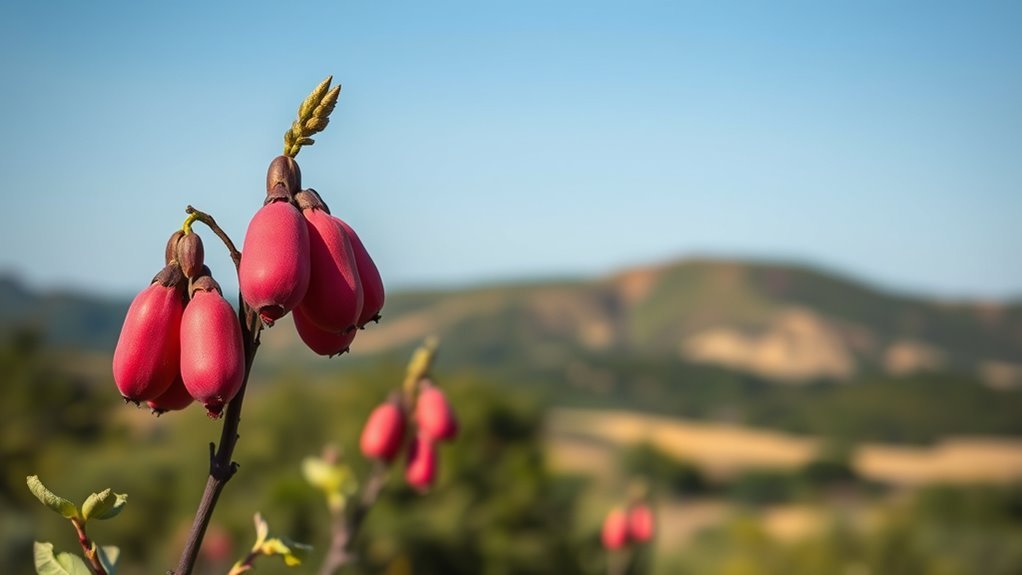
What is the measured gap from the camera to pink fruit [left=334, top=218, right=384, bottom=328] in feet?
4.07

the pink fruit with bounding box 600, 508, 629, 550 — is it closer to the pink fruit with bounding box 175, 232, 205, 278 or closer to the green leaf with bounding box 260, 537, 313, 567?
the green leaf with bounding box 260, 537, 313, 567

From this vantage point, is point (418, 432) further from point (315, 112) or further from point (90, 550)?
point (315, 112)

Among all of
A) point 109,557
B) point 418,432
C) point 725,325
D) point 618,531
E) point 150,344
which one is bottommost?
point 725,325

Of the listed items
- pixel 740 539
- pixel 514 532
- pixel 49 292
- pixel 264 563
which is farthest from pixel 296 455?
pixel 49 292

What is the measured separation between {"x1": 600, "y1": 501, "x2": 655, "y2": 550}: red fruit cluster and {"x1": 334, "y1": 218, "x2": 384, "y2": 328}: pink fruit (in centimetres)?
369

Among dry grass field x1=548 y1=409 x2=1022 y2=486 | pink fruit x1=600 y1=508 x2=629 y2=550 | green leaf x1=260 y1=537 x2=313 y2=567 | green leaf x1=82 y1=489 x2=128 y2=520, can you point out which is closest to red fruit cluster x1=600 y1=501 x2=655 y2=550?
pink fruit x1=600 y1=508 x2=629 y2=550

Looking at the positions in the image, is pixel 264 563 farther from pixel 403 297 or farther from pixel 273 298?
pixel 403 297

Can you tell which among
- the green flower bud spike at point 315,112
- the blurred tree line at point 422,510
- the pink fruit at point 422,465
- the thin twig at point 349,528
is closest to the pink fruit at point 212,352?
the green flower bud spike at point 315,112

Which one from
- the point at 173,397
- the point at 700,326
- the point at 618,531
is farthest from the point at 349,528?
the point at 700,326

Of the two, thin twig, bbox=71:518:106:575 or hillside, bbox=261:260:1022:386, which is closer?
thin twig, bbox=71:518:106:575

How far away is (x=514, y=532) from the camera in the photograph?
15.3m

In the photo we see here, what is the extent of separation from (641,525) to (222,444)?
376 cm

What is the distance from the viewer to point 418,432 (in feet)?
9.57

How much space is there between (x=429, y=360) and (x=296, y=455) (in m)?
14.5
